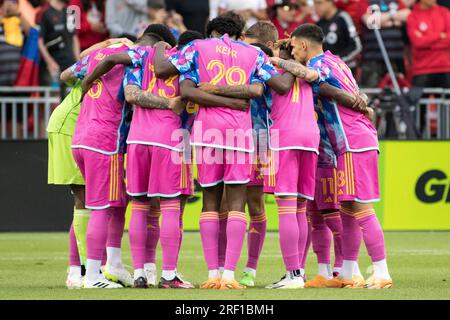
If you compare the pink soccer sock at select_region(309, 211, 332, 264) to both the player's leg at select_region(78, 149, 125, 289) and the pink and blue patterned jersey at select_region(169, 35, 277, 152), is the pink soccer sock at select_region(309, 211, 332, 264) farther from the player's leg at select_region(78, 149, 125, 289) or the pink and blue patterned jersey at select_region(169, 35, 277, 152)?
the player's leg at select_region(78, 149, 125, 289)

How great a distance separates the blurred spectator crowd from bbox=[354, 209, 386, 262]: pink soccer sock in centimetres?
851

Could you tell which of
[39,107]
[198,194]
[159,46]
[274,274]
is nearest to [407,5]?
[198,194]

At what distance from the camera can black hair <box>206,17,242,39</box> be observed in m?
10.5

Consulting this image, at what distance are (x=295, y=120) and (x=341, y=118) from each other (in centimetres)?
46

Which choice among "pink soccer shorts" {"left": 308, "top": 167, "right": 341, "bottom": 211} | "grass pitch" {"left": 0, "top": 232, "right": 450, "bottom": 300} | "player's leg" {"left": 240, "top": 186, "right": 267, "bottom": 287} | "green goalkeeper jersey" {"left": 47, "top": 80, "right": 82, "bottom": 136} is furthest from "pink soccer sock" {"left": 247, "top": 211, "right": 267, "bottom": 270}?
"green goalkeeper jersey" {"left": 47, "top": 80, "right": 82, "bottom": 136}

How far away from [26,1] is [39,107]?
2.53m

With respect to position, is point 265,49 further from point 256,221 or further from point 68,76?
point 68,76

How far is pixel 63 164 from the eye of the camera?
1118 centimetres

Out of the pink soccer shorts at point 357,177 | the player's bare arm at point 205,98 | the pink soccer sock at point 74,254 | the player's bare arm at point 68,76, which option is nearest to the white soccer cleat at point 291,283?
the pink soccer shorts at point 357,177

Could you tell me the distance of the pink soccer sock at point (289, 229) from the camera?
10.4 meters

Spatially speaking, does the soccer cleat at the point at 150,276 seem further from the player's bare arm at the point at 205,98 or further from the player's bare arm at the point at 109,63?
the player's bare arm at the point at 109,63

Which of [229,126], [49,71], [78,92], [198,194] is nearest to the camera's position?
[229,126]

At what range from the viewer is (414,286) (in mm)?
10734

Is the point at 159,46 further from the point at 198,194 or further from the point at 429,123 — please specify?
the point at 429,123
